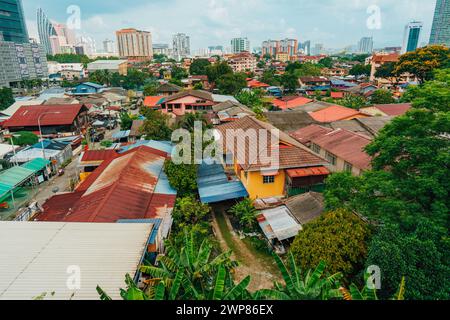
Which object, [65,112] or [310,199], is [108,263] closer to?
[310,199]

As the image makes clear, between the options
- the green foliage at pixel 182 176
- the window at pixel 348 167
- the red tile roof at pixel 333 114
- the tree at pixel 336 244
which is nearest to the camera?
the tree at pixel 336 244

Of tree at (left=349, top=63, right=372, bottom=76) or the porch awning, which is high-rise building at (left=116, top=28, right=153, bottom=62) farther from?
the porch awning

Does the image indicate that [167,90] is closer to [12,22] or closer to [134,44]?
[12,22]

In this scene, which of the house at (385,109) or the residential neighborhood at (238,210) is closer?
the residential neighborhood at (238,210)

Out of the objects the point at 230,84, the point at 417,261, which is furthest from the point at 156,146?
the point at 230,84

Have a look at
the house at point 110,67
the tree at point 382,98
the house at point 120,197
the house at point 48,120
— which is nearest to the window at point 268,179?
the house at point 120,197

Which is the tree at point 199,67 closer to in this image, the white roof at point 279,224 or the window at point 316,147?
the window at point 316,147
